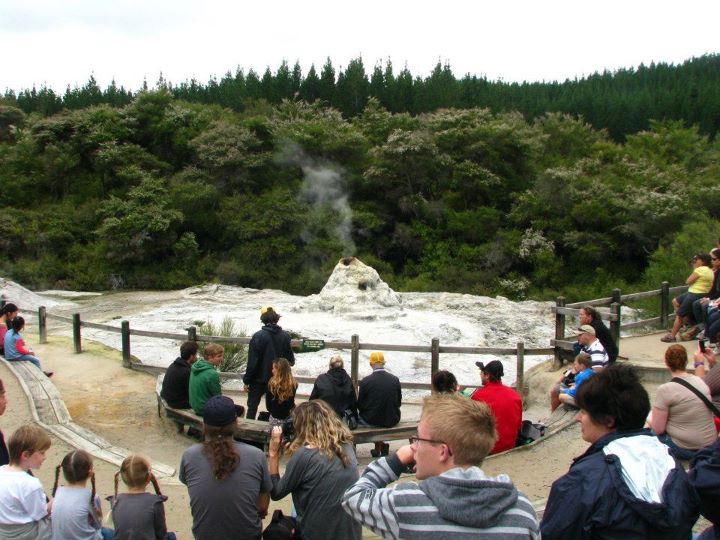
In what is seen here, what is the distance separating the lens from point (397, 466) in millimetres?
2699

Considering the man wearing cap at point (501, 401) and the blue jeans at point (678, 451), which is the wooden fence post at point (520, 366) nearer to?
the man wearing cap at point (501, 401)

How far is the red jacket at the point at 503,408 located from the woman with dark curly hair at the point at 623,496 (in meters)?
3.57

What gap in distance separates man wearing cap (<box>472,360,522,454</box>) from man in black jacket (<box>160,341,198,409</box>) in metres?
3.61

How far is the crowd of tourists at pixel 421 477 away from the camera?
2.38 metres

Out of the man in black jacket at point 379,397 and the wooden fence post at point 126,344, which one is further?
the wooden fence post at point 126,344

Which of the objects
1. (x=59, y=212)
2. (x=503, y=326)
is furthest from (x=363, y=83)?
(x=503, y=326)

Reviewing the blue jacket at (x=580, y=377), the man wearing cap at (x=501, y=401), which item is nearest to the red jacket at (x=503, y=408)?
the man wearing cap at (x=501, y=401)

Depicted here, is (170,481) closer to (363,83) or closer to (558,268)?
(558,268)

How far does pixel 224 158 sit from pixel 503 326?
57.0ft

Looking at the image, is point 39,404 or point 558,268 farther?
point 558,268

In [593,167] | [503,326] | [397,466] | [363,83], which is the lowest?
[503,326]

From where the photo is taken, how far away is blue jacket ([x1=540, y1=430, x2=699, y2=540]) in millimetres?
2623

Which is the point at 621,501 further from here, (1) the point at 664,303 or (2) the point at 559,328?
(1) the point at 664,303

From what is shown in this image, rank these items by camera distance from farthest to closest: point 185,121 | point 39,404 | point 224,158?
point 185,121
point 224,158
point 39,404
